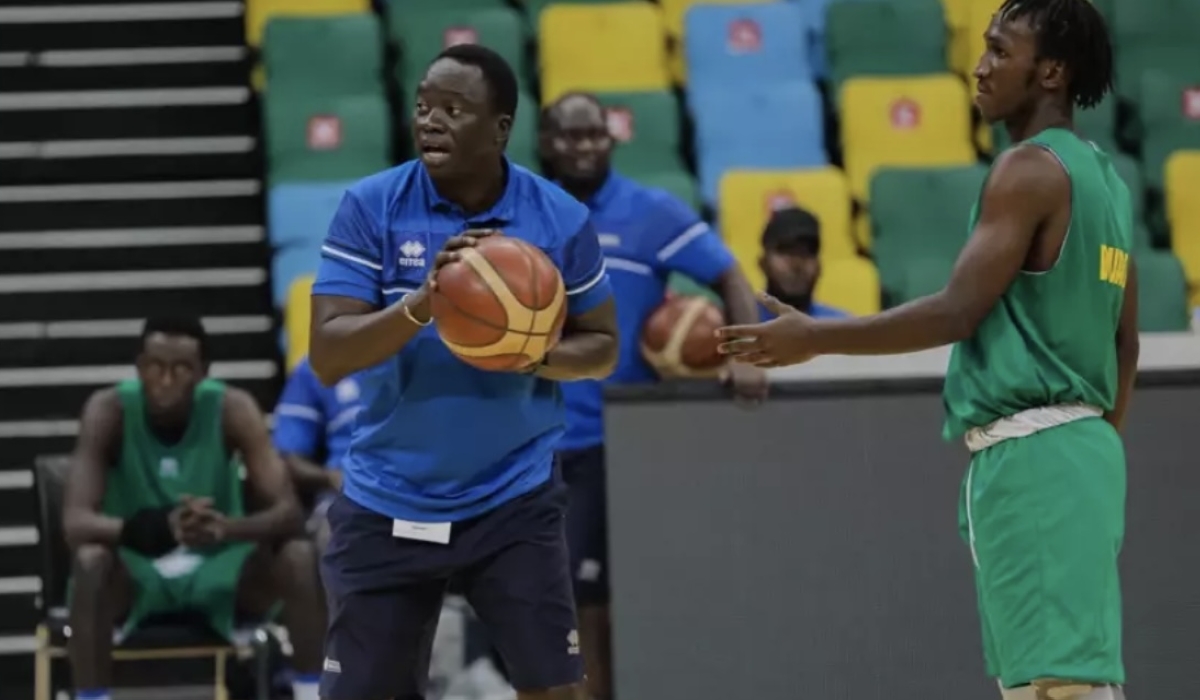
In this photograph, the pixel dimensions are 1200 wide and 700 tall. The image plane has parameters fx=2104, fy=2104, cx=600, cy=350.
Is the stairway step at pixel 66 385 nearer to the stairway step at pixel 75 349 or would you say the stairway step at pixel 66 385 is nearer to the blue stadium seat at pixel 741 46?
the stairway step at pixel 75 349

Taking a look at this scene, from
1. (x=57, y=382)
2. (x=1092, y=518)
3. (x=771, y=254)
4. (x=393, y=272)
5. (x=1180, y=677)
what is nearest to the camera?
(x=1092, y=518)

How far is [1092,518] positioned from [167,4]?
732cm

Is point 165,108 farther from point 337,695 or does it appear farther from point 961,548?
point 337,695

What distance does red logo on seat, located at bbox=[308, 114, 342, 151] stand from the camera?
9.09 metres

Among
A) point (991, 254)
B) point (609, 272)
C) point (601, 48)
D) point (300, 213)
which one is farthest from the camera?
point (601, 48)

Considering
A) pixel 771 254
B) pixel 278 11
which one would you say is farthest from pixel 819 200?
pixel 278 11

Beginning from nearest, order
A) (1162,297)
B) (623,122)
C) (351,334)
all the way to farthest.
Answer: (351,334)
(1162,297)
(623,122)

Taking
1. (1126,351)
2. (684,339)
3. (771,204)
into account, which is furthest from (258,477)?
(1126,351)

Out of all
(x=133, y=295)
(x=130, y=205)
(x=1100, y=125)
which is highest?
(x=1100, y=125)

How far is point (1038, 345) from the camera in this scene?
12.5ft

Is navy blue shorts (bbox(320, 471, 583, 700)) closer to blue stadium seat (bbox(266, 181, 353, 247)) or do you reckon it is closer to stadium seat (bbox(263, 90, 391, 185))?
blue stadium seat (bbox(266, 181, 353, 247))

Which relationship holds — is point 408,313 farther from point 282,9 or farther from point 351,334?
point 282,9

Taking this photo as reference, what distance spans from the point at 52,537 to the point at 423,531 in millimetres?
3327

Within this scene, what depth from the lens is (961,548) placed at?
227 inches
